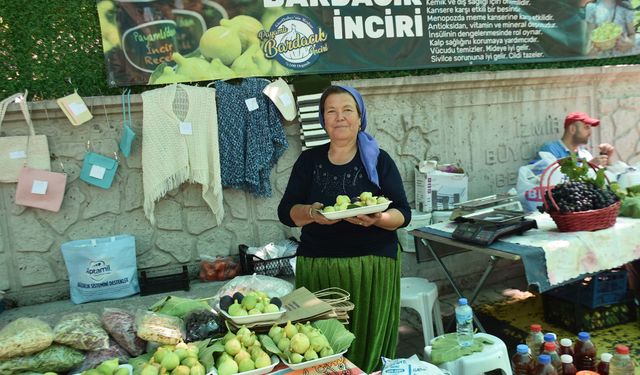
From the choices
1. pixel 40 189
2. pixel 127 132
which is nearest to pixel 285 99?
pixel 127 132

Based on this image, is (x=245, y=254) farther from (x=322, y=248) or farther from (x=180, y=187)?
(x=322, y=248)

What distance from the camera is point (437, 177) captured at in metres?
4.45

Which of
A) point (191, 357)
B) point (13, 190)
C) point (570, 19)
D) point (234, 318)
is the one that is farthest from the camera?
point (570, 19)

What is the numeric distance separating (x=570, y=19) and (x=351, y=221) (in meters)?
4.58

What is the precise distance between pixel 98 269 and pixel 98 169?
0.77m

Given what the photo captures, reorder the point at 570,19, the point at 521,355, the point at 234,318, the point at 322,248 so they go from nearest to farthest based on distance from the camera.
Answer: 1. the point at 234,318
2. the point at 521,355
3. the point at 322,248
4. the point at 570,19

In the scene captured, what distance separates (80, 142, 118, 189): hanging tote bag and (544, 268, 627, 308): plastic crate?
3670 millimetres

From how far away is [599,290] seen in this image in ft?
11.9

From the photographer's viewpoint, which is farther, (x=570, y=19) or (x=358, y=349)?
(x=570, y=19)

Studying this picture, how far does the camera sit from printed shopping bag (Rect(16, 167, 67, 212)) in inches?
140

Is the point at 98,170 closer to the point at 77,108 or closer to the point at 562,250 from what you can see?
the point at 77,108

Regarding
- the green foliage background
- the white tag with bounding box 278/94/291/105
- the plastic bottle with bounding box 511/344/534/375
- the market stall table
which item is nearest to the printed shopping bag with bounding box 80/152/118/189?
the green foliage background

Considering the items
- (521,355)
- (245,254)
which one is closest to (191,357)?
(521,355)

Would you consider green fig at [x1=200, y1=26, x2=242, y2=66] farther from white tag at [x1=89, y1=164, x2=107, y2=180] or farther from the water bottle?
the water bottle
